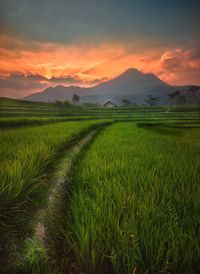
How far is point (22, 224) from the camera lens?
53.8 inches

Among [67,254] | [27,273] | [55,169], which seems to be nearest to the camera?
[27,273]

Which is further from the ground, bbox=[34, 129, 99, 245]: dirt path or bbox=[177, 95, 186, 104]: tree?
bbox=[177, 95, 186, 104]: tree

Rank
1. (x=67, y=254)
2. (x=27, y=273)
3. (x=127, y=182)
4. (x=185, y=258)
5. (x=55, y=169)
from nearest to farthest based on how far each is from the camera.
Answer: (x=185, y=258) → (x=27, y=273) → (x=67, y=254) → (x=127, y=182) → (x=55, y=169)

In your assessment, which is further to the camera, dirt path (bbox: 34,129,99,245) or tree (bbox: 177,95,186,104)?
tree (bbox: 177,95,186,104)

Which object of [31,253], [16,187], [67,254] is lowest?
[67,254]

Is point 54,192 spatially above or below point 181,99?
below

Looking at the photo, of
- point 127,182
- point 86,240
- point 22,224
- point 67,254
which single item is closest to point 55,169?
point 127,182

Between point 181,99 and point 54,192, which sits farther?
point 181,99

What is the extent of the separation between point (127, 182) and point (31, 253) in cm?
110

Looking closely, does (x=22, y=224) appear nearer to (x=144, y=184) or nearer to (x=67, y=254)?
(x=67, y=254)

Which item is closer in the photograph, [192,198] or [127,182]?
[192,198]

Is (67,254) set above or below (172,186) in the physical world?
below

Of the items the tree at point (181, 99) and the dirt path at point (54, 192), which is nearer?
the dirt path at point (54, 192)

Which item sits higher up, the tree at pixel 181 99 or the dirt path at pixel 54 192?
the tree at pixel 181 99
